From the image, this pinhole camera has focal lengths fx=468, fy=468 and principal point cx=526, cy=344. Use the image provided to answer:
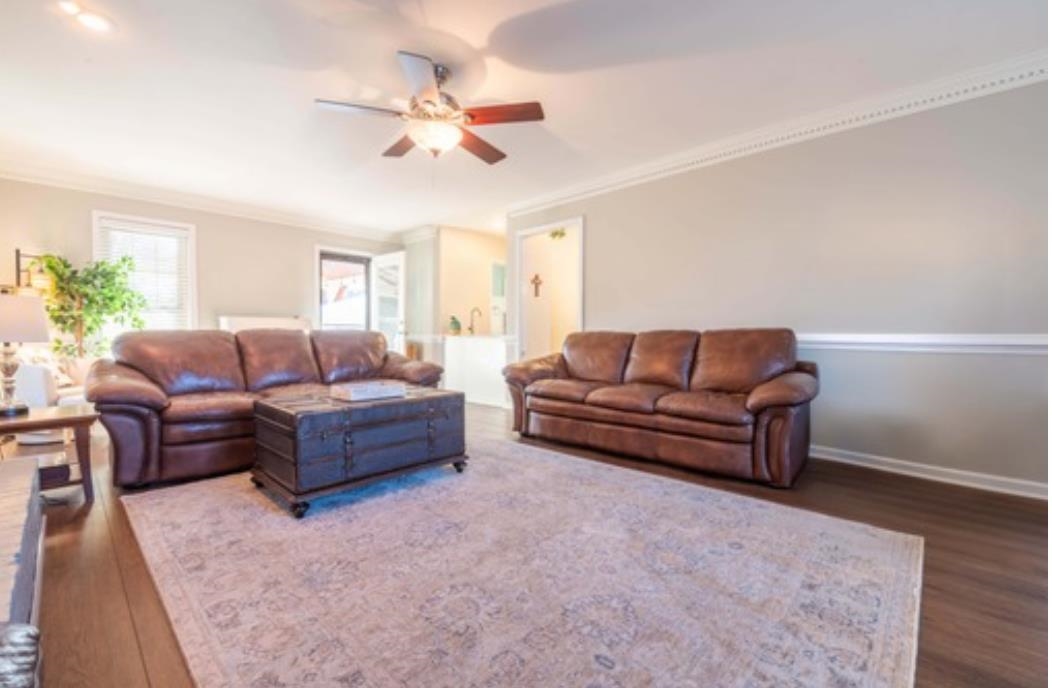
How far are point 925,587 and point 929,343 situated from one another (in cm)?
192

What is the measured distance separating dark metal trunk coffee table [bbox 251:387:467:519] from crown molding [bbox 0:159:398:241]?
12.5 ft

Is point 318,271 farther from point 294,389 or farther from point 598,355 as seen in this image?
point 598,355

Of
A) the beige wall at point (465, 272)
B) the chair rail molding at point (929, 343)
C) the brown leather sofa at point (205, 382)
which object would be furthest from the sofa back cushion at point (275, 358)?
the chair rail molding at point (929, 343)

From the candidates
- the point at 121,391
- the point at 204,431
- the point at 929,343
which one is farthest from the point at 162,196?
the point at 929,343

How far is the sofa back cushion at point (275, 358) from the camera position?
371 centimetres

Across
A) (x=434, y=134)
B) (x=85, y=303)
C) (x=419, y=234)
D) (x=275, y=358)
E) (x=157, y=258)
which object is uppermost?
(x=419, y=234)

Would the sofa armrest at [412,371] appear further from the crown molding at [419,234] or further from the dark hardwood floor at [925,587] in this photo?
the crown molding at [419,234]

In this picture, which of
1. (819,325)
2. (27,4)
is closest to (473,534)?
(819,325)

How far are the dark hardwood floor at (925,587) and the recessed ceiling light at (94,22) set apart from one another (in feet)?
8.04

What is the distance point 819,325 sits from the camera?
3465 mm

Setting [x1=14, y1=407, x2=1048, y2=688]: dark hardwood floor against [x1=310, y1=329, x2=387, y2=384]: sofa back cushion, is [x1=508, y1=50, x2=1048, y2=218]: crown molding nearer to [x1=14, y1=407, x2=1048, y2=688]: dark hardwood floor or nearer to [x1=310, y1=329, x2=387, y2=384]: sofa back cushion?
[x1=14, y1=407, x2=1048, y2=688]: dark hardwood floor

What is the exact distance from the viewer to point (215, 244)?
5.42 m

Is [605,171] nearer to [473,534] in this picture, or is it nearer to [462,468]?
[462,468]

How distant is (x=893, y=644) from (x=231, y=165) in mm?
5414
